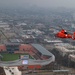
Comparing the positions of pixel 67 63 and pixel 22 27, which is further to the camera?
pixel 22 27

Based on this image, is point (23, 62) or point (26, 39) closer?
point (23, 62)

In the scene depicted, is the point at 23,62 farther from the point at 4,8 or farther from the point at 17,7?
the point at 17,7

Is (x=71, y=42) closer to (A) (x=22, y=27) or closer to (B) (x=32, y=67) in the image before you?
(B) (x=32, y=67)

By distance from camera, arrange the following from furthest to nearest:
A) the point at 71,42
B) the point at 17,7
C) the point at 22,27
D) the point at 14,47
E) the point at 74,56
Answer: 1. the point at 17,7
2. the point at 22,27
3. the point at 71,42
4. the point at 14,47
5. the point at 74,56

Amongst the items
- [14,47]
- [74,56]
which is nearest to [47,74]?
[74,56]

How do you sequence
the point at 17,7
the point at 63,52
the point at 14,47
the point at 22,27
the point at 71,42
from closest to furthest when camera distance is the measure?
the point at 63,52 < the point at 14,47 < the point at 71,42 < the point at 22,27 < the point at 17,7

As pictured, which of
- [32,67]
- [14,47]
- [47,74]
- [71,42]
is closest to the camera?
[47,74]

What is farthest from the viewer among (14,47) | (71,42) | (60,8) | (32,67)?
(60,8)

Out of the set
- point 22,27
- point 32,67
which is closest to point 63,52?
point 32,67
